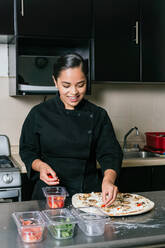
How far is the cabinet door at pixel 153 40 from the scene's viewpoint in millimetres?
3076

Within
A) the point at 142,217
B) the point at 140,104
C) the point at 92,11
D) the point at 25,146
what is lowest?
the point at 142,217

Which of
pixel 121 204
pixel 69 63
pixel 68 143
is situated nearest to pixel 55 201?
pixel 121 204

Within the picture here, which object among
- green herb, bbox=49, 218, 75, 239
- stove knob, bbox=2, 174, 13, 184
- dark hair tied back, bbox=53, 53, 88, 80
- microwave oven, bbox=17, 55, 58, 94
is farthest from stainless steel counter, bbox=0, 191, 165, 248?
microwave oven, bbox=17, 55, 58, 94

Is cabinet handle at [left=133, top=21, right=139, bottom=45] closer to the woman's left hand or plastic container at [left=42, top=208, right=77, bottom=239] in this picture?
the woman's left hand

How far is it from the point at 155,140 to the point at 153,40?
2.84ft

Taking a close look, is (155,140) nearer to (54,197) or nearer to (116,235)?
(54,197)

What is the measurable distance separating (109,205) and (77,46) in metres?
1.80

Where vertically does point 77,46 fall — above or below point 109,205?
above

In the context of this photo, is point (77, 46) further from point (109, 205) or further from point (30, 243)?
point (30, 243)

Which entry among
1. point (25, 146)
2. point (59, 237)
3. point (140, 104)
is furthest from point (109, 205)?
point (140, 104)

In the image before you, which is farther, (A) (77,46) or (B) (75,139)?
(A) (77,46)

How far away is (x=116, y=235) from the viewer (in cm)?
129

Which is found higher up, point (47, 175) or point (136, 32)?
point (136, 32)

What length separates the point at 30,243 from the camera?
4.00 feet
